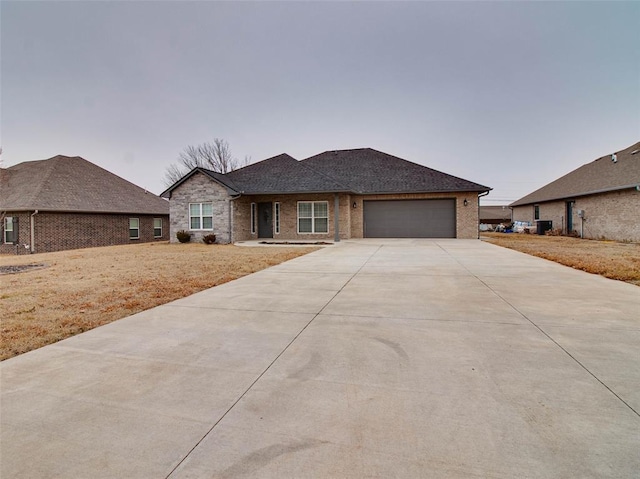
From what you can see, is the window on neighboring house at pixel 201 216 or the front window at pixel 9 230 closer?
the window on neighboring house at pixel 201 216

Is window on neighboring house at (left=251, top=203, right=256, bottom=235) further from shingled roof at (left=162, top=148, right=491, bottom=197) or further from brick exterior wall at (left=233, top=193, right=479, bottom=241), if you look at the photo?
shingled roof at (left=162, top=148, right=491, bottom=197)

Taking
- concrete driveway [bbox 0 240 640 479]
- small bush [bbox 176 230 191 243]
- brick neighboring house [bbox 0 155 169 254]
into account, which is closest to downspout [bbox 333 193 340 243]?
small bush [bbox 176 230 191 243]

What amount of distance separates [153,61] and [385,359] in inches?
704

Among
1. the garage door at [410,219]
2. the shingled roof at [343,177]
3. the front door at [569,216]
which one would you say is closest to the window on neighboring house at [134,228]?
the shingled roof at [343,177]

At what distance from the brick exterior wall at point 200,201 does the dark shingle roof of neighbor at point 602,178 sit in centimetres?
2104

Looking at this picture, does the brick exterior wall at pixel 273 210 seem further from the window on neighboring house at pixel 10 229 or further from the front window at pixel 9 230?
the front window at pixel 9 230

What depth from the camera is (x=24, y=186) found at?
19.8m

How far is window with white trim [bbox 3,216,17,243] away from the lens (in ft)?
60.9

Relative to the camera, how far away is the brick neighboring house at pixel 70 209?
60.0ft

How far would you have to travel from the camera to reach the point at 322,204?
19.5m

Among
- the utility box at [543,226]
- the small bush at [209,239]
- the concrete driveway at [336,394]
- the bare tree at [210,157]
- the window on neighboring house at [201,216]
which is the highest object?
the bare tree at [210,157]

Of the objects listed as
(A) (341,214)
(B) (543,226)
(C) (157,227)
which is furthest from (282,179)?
(B) (543,226)

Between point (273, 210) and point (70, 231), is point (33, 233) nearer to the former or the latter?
point (70, 231)

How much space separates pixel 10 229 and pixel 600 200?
3476 cm
